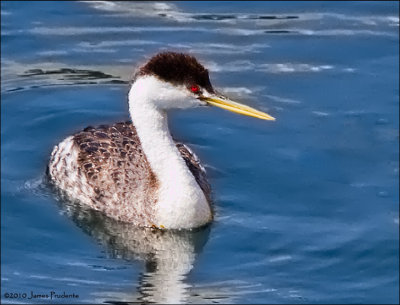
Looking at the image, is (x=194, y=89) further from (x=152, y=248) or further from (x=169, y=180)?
(x=152, y=248)

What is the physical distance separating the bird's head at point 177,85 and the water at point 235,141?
128cm

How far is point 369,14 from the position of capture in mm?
17297

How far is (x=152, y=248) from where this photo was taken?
39.6 ft

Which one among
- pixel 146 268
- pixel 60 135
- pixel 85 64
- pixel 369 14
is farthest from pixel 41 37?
pixel 146 268

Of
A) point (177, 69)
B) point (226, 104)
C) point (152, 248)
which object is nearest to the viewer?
point (177, 69)

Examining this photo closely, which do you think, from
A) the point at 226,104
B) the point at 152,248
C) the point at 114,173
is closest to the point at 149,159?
the point at 114,173

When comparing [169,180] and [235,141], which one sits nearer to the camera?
[169,180]

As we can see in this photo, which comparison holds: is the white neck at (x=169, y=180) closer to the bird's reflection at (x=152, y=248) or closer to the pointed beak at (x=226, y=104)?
the bird's reflection at (x=152, y=248)

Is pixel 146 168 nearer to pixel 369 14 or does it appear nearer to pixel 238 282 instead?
pixel 238 282

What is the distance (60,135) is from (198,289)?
3523 mm

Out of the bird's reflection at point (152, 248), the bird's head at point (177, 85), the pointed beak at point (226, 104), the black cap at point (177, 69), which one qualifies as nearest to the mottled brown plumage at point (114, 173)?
the bird's reflection at point (152, 248)

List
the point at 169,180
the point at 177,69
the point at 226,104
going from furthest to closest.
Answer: the point at 169,180 → the point at 226,104 → the point at 177,69

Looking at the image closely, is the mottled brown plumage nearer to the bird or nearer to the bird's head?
the bird

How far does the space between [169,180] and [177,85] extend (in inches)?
41.3
